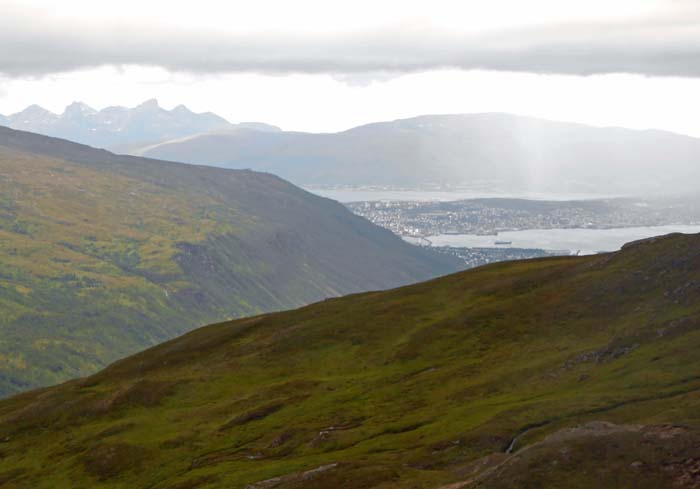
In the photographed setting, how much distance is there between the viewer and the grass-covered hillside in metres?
64.2

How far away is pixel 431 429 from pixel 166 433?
43.3 meters

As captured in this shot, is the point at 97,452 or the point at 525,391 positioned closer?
the point at 525,391

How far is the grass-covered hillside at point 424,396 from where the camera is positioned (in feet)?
211

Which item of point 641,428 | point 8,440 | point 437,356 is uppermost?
point 641,428

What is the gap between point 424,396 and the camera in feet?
323

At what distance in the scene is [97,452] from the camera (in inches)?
4272

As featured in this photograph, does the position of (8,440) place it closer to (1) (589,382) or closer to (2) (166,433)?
(2) (166,433)

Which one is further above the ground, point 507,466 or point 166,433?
point 507,466

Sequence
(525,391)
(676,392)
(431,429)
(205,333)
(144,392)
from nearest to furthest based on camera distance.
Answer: (676,392) < (431,429) < (525,391) < (144,392) < (205,333)

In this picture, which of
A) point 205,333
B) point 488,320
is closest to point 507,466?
point 488,320

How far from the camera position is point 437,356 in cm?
11531

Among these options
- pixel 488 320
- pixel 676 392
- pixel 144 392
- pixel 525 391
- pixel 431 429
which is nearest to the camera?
pixel 676 392

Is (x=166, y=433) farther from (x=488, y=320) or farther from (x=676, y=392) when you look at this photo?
(x=676, y=392)

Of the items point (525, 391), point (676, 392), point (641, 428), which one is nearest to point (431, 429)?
point (525, 391)
